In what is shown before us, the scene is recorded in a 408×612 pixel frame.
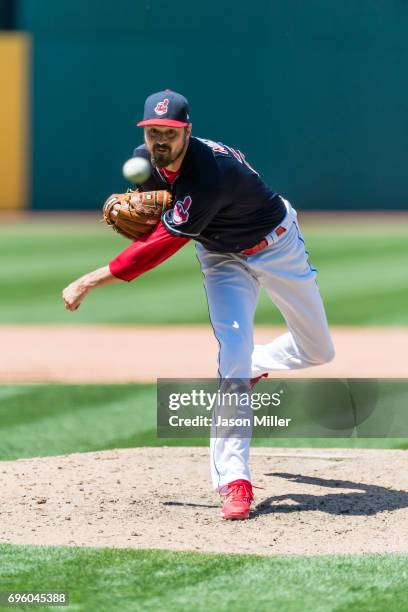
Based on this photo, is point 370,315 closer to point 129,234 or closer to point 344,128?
point 129,234

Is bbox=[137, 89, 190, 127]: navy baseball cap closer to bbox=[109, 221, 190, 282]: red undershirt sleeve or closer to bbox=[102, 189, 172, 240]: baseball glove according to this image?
bbox=[102, 189, 172, 240]: baseball glove

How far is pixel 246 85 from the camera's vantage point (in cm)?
2544

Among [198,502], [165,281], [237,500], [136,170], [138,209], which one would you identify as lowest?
[165,281]

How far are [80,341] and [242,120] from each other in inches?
626

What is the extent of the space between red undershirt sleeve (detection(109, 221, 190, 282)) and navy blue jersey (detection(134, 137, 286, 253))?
0.09 meters

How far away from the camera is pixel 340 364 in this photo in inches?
360

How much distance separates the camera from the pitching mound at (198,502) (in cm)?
454

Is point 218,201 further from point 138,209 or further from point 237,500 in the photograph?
point 237,500

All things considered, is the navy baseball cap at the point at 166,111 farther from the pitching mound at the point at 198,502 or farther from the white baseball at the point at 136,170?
the pitching mound at the point at 198,502

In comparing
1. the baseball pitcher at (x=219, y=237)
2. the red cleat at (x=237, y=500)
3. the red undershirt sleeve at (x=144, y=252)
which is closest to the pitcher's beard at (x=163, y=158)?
the baseball pitcher at (x=219, y=237)

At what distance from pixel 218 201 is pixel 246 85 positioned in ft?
69.5

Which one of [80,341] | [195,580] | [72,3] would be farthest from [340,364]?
[72,3]

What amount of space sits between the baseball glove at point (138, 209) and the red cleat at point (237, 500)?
1.22 m

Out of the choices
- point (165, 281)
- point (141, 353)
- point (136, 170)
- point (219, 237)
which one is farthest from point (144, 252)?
point (165, 281)
